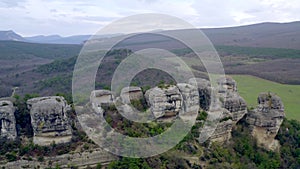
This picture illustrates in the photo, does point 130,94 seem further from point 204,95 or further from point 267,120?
point 267,120

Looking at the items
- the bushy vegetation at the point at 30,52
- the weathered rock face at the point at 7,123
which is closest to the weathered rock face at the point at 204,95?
the weathered rock face at the point at 7,123

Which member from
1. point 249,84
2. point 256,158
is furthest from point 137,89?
point 249,84

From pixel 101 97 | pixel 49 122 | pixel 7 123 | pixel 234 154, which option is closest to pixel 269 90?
pixel 234 154

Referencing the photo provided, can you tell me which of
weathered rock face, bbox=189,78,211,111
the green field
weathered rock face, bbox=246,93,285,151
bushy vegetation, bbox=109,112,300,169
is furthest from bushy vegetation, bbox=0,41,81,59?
bushy vegetation, bbox=109,112,300,169

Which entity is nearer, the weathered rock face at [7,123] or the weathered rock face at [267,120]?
the weathered rock face at [7,123]

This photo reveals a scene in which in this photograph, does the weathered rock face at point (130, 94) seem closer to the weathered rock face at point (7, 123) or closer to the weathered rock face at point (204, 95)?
the weathered rock face at point (204, 95)

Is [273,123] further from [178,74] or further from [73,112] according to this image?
[178,74]

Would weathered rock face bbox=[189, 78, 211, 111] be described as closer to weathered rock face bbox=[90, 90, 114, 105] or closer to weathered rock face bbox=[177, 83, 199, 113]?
weathered rock face bbox=[177, 83, 199, 113]
